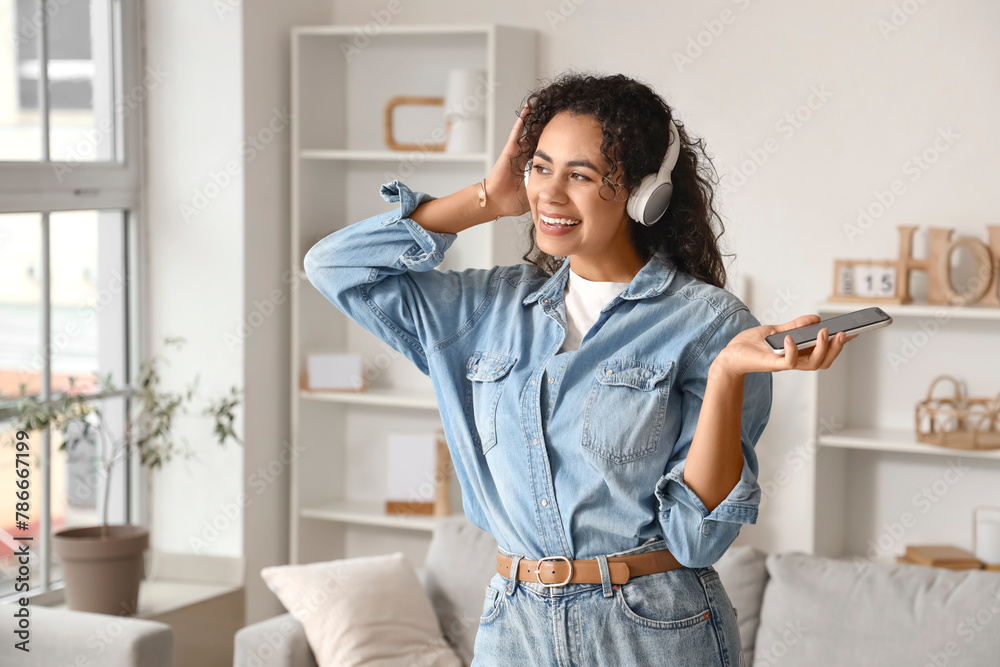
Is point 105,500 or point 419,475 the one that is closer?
point 105,500

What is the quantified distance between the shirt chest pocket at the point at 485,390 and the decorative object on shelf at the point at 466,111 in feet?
6.58

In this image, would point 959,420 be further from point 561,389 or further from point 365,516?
point 561,389

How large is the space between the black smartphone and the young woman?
0.31 feet

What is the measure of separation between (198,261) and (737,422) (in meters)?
2.46

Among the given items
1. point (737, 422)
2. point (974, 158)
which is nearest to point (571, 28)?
point (974, 158)

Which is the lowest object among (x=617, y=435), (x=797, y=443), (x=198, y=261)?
(x=797, y=443)

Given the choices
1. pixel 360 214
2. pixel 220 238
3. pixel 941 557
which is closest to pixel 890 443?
pixel 941 557

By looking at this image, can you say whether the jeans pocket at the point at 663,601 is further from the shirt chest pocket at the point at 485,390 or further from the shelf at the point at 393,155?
the shelf at the point at 393,155

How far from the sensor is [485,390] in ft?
4.47

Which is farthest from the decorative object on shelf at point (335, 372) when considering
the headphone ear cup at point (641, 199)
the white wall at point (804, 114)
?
the headphone ear cup at point (641, 199)

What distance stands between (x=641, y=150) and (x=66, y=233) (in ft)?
7.60

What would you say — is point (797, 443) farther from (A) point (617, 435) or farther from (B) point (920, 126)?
(A) point (617, 435)

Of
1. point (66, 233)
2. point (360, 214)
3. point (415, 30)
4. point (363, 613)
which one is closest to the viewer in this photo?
point (363, 613)

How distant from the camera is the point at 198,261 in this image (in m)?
3.30
